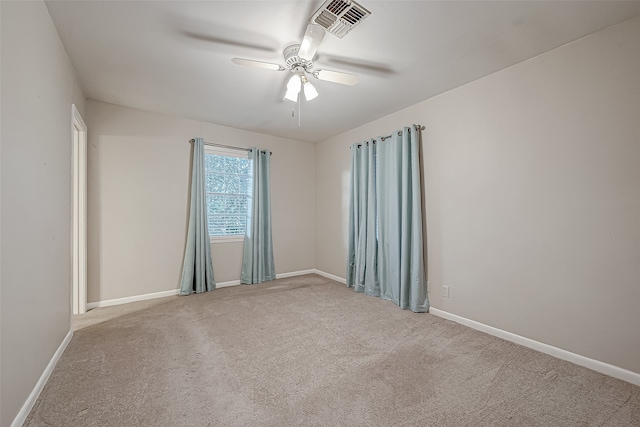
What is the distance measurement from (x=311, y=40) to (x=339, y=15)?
0.25m

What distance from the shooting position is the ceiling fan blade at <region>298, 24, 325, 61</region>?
1862mm

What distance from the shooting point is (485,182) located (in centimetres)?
271

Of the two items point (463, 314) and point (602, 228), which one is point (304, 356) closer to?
point (463, 314)

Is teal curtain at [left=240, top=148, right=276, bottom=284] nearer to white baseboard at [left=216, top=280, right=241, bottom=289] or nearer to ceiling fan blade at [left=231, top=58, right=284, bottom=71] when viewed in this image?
white baseboard at [left=216, top=280, right=241, bottom=289]

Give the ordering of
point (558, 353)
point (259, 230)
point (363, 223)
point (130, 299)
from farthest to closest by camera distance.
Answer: point (259, 230) → point (363, 223) → point (130, 299) → point (558, 353)

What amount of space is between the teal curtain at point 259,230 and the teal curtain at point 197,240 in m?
0.63

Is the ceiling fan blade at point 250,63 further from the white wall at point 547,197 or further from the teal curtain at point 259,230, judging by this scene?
the teal curtain at point 259,230

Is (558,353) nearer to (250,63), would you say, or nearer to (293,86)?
(293,86)

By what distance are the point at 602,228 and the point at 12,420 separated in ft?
12.3

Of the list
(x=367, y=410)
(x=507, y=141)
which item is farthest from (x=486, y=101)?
(x=367, y=410)

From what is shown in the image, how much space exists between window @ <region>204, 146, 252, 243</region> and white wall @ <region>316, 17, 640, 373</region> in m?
2.77

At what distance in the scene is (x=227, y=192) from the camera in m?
4.33

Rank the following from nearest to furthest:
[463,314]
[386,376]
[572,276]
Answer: [386,376], [572,276], [463,314]

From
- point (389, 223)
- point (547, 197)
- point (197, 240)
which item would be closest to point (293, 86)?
point (389, 223)
